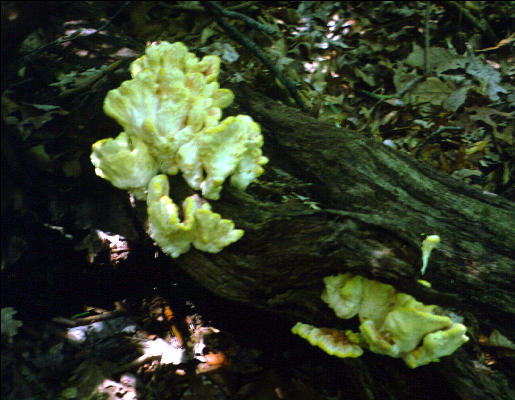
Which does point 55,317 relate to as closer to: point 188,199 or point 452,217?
point 188,199

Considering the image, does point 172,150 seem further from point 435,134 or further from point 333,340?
point 435,134

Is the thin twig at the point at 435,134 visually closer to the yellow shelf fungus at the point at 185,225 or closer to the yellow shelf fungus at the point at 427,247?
the yellow shelf fungus at the point at 427,247

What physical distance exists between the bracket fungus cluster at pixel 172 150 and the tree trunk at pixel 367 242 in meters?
0.18

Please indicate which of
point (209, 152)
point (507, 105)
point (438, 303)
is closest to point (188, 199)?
point (209, 152)

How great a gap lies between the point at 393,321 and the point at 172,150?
1.52 metres

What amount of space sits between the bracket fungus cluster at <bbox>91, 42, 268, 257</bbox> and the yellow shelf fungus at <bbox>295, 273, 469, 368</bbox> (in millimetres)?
693

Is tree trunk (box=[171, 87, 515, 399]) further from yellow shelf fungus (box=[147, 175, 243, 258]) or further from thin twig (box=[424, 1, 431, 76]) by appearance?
thin twig (box=[424, 1, 431, 76])

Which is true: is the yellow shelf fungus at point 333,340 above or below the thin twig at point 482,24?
below

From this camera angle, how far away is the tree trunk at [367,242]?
6.79ft

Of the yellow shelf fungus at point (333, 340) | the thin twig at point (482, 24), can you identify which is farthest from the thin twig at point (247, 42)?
the thin twig at point (482, 24)

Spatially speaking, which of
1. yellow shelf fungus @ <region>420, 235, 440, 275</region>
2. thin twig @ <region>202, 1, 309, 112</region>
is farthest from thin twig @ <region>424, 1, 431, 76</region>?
yellow shelf fungus @ <region>420, 235, 440, 275</region>

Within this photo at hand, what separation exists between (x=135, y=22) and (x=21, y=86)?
2231mm

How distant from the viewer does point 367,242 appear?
205 cm

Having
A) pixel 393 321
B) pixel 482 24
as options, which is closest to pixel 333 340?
pixel 393 321
